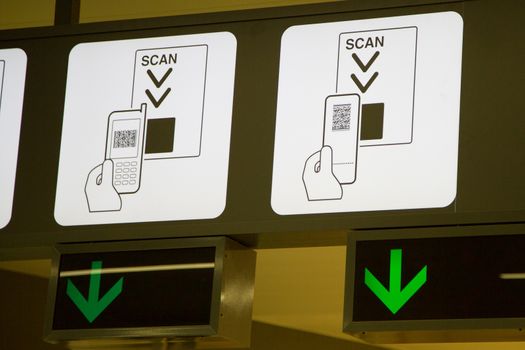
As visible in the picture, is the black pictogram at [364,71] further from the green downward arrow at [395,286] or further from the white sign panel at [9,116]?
the white sign panel at [9,116]

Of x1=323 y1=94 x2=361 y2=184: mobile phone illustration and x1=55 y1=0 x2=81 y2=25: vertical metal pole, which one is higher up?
x1=55 y1=0 x2=81 y2=25: vertical metal pole

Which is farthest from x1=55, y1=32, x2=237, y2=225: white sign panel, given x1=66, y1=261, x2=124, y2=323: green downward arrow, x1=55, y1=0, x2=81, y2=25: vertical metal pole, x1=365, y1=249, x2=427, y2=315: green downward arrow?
x1=365, y1=249, x2=427, y2=315: green downward arrow

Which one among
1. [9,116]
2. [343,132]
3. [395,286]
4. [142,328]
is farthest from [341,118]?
[9,116]

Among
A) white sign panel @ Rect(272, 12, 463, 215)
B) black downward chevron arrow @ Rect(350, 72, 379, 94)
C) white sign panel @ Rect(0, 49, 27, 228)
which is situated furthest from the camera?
white sign panel @ Rect(0, 49, 27, 228)

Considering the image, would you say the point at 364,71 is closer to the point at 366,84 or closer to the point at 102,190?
the point at 366,84

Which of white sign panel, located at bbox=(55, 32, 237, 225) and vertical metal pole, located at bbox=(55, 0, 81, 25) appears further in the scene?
vertical metal pole, located at bbox=(55, 0, 81, 25)

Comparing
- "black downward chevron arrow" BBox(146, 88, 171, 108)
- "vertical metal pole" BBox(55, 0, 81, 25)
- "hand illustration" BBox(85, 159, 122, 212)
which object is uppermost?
"vertical metal pole" BBox(55, 0, 81, 25)

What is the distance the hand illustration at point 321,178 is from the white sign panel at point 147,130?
0.77 feet

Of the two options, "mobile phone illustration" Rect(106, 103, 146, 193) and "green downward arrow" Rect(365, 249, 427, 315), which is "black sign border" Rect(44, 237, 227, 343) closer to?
"mobile phone illustration" Rect(106, 103, 146, 193)

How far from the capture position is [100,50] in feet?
12.0

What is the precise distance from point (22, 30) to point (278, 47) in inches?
33.6

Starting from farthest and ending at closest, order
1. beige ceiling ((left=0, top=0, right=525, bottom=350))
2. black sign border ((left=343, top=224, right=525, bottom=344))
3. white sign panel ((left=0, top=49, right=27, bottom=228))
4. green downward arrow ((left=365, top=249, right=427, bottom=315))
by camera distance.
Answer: beige ceiling ((left=0, top=0, right=525, bottom=350)), white sign panel ((left=0, top=49, right=27, bottom=228)), green downward arrow ((left=365, top=249, right=427, bottom=315)), black sign border ((left=343, top=224, right=525, bottom=344))

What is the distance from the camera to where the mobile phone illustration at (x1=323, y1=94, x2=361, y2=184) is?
3.26 m

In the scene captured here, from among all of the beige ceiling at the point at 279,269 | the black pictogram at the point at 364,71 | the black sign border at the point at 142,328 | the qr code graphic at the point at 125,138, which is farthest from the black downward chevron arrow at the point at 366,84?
the beige ceiling at the point at 279,269
